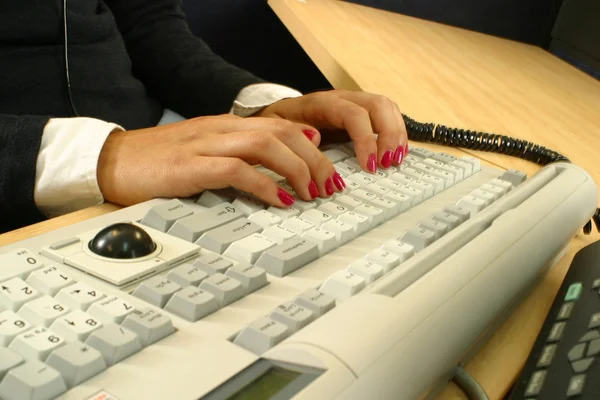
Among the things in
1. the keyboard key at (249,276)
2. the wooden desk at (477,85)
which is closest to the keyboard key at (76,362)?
the keyboard key at (249,276)

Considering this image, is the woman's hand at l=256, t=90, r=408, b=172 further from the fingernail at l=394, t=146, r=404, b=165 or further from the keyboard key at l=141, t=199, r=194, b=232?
the keyboard key at l=141, t=199, r=194, b=232

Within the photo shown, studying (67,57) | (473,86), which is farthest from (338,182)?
(473,86)

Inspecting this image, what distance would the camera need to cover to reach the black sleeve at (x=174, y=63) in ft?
3.16

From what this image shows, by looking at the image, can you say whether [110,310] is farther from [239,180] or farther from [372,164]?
[372,164]

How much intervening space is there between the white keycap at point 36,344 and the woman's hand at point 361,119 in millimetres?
388

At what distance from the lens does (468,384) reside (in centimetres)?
37

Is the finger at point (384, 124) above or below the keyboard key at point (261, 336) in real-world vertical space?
above

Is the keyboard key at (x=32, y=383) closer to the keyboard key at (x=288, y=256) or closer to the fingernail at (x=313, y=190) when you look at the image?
the keyboard key at (x=288, y=256)

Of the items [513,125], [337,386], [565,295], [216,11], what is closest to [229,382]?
[337,386]

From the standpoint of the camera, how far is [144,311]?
1.08 ft

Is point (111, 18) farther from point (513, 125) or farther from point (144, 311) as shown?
point (144, 311)

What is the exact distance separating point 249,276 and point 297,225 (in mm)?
104

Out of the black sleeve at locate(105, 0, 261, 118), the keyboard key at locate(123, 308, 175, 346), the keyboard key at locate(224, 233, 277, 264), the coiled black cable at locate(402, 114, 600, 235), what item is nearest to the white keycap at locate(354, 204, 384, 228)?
the keyboard key at locate(224, 233, 277, 264)

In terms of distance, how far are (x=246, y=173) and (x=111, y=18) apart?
24.3 inches
